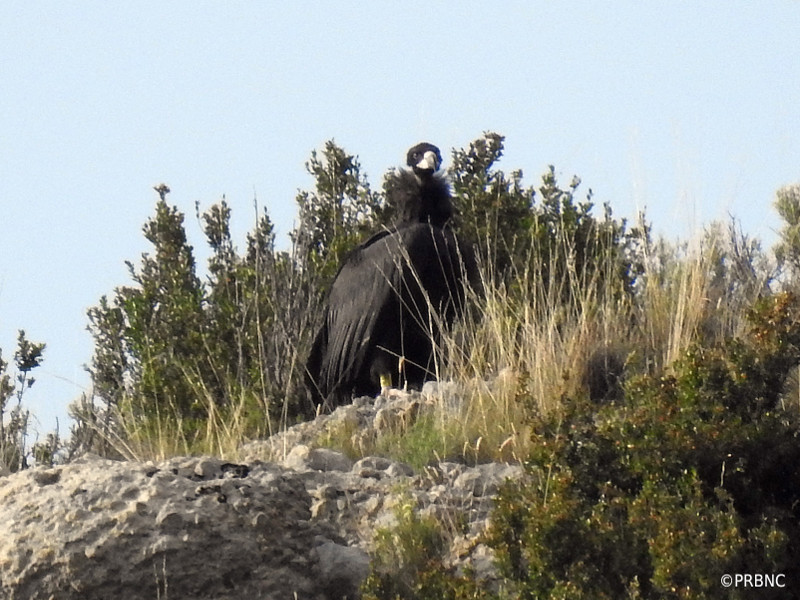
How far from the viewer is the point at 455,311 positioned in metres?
10.5

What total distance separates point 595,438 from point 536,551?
625 mm

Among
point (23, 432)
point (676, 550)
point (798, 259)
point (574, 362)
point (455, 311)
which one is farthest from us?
point (798, 259)

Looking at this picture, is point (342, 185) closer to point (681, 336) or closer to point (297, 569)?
point (681, 336)

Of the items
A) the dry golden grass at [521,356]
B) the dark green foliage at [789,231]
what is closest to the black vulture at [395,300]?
the dry golden grass at [521,356]

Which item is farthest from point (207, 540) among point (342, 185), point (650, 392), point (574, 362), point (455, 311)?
point (342, 185)

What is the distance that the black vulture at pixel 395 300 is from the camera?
10.7 metres

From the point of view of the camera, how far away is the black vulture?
10.7 m

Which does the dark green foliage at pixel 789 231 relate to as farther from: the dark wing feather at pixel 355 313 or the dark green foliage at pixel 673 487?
the dark green foliage at pixel 673 487

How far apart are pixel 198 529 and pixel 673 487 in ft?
5.73

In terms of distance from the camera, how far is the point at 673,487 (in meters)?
5.64

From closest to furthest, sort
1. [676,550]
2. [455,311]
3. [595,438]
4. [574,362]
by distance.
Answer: [676,550], [595,438], [574,362], [455,311]

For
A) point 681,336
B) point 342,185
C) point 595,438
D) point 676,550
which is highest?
point 342,185

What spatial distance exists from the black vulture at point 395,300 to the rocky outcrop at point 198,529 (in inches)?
151

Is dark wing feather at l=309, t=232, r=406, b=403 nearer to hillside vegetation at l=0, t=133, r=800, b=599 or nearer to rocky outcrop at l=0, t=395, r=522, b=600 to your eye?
hillside vegetation at l=0, t=133, r=800, b=599
